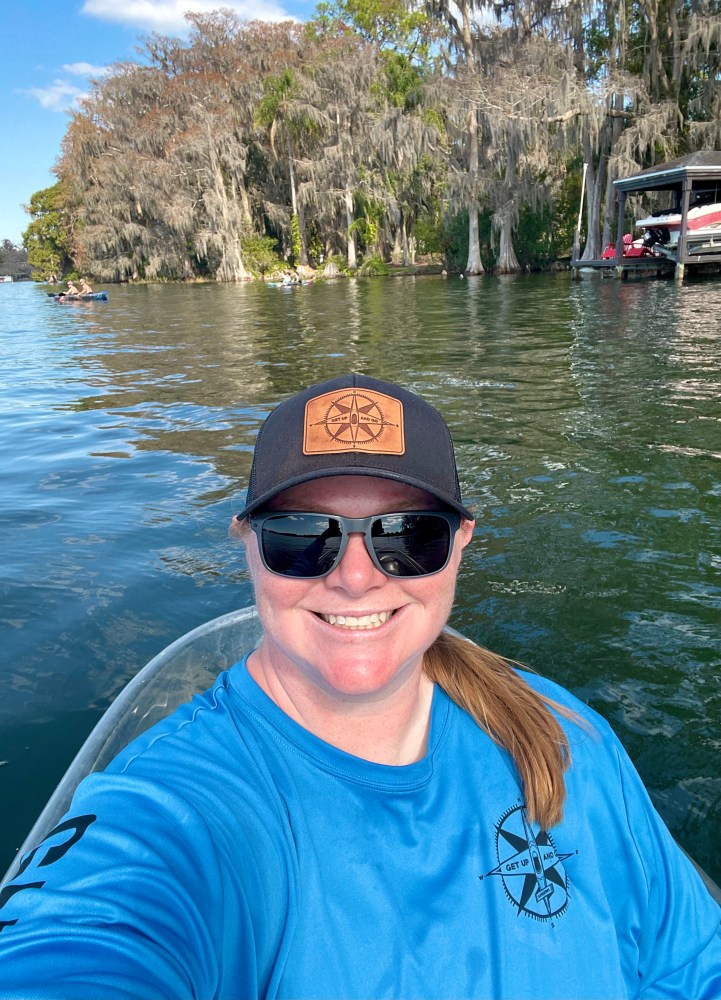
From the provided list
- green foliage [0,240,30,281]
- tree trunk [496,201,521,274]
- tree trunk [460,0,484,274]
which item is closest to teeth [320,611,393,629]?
tree trunk [460,0,484,274]

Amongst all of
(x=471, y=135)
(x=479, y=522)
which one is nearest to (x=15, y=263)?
(x=471, y=135)

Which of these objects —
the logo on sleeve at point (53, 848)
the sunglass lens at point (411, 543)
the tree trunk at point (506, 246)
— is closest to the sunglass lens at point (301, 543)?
the sunglass lens at point (411, 543)

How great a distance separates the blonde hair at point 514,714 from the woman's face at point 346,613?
265 millimetres

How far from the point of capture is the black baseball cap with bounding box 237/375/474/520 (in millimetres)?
1546

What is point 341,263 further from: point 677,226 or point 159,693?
point 159,693

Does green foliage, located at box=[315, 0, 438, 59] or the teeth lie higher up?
green foliage, located at box=[315, 0, 438, 59]

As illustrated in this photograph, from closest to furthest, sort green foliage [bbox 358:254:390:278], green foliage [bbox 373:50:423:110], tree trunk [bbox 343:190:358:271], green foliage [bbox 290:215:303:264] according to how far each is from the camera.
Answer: green foliage [bbox 373:50:423:110]
tree trunk [bbox 343:190:358:271]
green foliage [bbox 358:254:390:278]
green foliage [bbox 290:215:303:264]

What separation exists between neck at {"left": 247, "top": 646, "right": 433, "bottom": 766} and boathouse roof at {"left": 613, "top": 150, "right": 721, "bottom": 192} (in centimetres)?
2597

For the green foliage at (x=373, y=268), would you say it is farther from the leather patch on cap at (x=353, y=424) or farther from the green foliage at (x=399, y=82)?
the leather patch on cap at (x=353, y=424)

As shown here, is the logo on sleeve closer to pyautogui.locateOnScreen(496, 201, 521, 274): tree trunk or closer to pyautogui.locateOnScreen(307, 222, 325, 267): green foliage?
pyautogui.locateOnScreen(496, 201, 521, 274): tree trunk

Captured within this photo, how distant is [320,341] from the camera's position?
16.9 meters

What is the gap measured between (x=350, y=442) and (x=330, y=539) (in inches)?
9.2

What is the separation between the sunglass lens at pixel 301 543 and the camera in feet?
5.22

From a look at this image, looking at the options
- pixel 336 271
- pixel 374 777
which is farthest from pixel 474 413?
pixel 336 271
